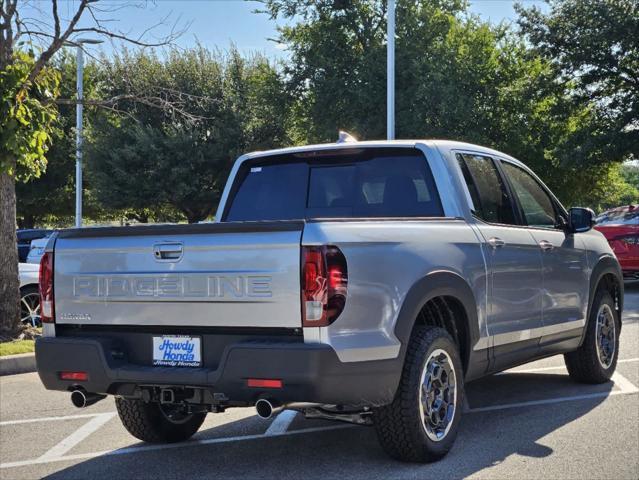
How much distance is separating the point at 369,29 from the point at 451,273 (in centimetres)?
2613

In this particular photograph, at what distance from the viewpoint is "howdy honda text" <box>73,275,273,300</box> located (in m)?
4.41

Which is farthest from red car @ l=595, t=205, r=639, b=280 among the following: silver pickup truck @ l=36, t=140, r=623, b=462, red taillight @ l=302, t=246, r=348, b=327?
red taillight @ l=302, t=246, r=348, b=327

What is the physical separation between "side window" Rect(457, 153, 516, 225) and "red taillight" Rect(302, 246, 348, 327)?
1.79 metres

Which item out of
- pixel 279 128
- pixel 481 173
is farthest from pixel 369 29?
pixel 481 173

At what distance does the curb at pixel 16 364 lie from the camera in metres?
9.34

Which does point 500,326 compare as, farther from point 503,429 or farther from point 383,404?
point 383,404

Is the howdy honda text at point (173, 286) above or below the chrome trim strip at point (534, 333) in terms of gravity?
above

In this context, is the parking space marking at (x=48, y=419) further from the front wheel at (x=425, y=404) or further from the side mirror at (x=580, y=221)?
the side mirror at (x=580, y=221)

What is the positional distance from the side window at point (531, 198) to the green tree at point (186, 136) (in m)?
24.5

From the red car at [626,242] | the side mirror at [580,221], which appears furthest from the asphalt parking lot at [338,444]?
the red car at [626,242]

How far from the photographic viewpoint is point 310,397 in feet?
14.1

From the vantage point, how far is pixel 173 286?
4.63m

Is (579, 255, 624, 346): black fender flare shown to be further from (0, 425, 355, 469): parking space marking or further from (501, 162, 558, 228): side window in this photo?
(0, 425, 355, 469): parking space marking

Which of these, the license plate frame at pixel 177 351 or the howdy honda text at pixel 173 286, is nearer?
the howdy honda text at pixel 173 286
